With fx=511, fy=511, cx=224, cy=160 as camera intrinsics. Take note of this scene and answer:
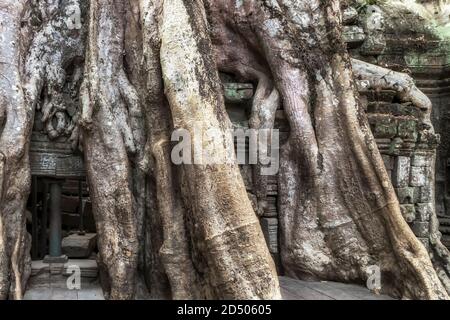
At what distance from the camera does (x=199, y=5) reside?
375 cm

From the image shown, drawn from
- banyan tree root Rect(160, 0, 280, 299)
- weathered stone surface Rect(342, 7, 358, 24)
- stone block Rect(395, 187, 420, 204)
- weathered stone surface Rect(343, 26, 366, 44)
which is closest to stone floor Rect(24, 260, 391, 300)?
banyan tree root Rect(160, 0, 280, 299)

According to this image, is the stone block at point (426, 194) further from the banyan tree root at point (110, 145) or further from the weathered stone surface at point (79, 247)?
the weathered stone surface at point (79, 247)

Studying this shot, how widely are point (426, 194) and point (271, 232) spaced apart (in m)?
1.66

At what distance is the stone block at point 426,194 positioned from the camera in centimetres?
482

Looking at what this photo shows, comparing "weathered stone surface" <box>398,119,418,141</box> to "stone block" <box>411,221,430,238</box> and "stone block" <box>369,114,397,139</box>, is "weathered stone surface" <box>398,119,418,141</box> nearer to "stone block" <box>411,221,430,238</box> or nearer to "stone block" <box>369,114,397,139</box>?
"stone block" <box>369,114,397,139</box>

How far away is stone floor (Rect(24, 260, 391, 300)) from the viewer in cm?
360

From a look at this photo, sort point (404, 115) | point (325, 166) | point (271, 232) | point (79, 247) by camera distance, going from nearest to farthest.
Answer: point (325, 166) → point (271, 232) → point (404, 115) → point (79, 247)

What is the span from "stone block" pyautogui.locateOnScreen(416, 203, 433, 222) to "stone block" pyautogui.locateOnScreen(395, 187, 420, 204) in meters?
0.08

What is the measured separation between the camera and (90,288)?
3.87 metres

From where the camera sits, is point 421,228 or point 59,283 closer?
point 59,283

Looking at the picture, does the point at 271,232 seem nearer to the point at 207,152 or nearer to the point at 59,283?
the point at 207,152

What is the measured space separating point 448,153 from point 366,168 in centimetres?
303

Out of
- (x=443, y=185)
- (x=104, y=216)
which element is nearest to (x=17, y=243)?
(x=104, y=216)

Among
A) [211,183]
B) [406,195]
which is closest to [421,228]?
[406,195]
